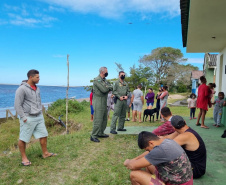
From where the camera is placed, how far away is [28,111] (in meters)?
3.96

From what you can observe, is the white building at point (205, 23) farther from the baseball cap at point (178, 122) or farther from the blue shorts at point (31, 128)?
the blue shorts at point (31, 128)

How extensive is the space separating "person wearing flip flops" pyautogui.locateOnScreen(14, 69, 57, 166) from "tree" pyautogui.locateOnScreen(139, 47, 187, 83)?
3644 centimetres

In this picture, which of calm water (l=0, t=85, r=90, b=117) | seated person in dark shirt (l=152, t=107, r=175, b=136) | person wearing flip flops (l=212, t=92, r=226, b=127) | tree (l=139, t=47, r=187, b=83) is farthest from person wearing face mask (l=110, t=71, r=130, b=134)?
tree (l=139, t=47, r=187, b=83)

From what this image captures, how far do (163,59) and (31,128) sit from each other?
128 ft

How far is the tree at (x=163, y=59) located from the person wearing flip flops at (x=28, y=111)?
3644cm

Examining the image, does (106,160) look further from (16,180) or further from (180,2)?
(180,2)

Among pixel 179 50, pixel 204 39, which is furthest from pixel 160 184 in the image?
pixel 179 50

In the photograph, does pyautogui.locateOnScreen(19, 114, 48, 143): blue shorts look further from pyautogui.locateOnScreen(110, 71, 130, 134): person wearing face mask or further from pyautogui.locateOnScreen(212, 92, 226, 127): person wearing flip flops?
pyautogui.locateOnScreen(212, 92, 226, 127): person wearing flip flops

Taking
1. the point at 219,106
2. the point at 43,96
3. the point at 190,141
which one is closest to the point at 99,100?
the point at 190,141

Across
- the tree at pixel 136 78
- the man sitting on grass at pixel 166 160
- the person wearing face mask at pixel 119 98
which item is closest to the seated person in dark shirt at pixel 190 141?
the man sitting on grass at pixel 166 160

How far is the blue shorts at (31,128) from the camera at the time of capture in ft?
12.8

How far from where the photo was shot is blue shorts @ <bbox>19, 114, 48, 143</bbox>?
3900mm

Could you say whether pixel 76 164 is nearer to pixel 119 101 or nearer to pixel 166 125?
pixel 166 125

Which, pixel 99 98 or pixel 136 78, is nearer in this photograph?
pixel 99 98
